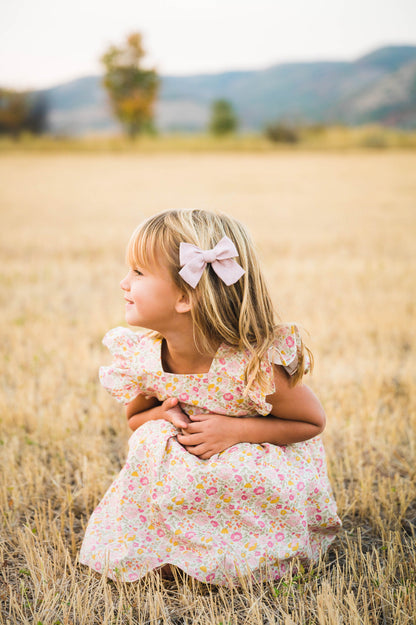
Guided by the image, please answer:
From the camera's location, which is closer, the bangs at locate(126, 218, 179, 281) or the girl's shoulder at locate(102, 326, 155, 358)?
the bangs at locate(126, 218, 179, 281)

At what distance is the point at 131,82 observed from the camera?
6494 centimetres

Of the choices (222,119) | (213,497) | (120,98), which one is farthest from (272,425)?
(222,119)

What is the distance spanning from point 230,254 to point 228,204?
47.2ft

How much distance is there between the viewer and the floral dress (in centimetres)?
213

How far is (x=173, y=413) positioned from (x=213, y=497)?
0.37m

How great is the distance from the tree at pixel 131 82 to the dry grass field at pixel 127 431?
182 ft

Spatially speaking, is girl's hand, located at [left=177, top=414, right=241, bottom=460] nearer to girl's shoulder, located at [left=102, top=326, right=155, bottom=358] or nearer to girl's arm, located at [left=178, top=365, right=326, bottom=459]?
girl's arm, located at [left=178, top=365, right=326, bottom=459]

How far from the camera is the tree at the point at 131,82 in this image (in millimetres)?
62531

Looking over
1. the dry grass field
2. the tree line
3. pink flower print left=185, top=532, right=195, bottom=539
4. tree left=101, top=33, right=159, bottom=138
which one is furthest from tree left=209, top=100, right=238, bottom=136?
pink flower print left=185, top=532, right=195, bottom=539

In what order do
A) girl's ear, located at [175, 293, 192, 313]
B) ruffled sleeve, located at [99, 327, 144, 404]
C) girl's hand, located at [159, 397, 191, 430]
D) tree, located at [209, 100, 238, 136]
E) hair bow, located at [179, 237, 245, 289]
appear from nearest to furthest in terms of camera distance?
hair bow, located at [179, 237, 245, 289], girl's ear, located at [175, 293, 192, 313], girl's hand, located at [159, 397, 191, 430], ruffled sleeve, located at [99, 327, 144, 404], tree, located at [209, 100, 238, 136]

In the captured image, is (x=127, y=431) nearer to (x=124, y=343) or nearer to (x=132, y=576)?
(x=124, y=343)

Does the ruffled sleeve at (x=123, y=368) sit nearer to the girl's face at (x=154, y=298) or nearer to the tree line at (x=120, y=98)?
the girl's face at (x=154, y=298)

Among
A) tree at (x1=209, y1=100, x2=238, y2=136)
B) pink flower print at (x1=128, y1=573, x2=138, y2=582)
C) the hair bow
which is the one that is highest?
tree at (x1=209, y1=100, x2=238, y2=136)

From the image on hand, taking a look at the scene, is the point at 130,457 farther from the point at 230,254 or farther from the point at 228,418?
the point at 230,254
